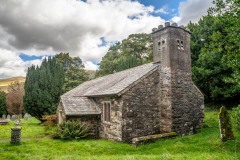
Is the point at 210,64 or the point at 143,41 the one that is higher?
the point at 143,41

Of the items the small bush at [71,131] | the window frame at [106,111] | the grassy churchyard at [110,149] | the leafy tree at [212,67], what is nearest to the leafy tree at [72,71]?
the leafy tree at [212,67]

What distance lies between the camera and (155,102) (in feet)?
53.6

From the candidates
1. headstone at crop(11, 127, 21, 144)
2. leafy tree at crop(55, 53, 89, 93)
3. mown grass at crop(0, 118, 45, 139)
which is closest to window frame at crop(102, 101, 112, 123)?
mown grass at crop(0, 118, 45, 139)

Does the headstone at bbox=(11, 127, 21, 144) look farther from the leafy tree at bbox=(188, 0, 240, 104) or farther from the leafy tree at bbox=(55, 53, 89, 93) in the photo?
the leafy tree at bbox=(55, 53, 89, 93)

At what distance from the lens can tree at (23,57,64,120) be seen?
82.8 ft

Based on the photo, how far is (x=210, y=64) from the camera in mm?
24938

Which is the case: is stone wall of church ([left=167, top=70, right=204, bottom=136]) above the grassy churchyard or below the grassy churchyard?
above

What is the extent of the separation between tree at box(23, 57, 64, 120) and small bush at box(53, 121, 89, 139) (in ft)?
34.4

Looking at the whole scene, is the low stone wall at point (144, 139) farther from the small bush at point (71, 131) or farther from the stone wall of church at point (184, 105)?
the small bush at point (71, 131)

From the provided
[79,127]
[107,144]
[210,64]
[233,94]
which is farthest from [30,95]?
[233,94]

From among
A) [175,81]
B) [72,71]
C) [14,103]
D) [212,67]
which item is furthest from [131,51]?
[175,81]

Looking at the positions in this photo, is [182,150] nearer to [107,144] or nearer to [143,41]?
[107,144]

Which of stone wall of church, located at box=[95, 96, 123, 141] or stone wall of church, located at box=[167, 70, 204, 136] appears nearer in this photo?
stone wall of church, located at box=[95, 96, 123, 141]

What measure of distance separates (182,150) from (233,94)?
14.7 meters
